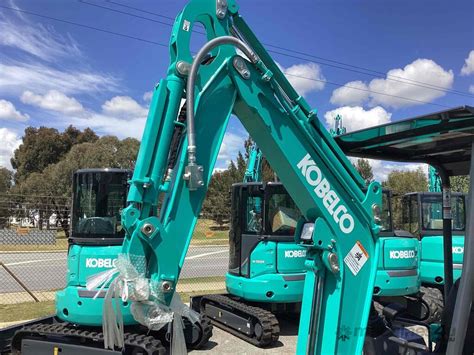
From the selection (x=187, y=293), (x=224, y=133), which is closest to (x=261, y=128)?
(x=224, y=133)

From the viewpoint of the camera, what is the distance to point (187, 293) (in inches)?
421

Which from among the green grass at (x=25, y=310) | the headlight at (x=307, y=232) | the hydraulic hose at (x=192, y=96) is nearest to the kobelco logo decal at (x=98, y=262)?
the green grass at (x=25, y=310)

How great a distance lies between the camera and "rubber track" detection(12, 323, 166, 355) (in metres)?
5.34

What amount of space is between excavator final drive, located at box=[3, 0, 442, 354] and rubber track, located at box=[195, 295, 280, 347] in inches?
139

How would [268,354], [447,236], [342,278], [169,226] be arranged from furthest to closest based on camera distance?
1. [268,354]
2. [447,236]
3. [342,278]
4. [169,226]

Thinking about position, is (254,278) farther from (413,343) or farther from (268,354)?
(413,343)

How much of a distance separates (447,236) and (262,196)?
3.51m

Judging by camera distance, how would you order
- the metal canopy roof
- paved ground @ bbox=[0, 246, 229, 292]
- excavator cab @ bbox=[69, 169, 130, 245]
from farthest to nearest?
paved ground @ bbox=[0, 246, 229, 292]
excavator cab @ bbox=[69, 169, 130, 245]
the metal canopy roof

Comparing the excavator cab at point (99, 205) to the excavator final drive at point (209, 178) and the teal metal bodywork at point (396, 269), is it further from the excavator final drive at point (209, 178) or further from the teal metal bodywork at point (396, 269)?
the teal metal bodywork at point (396, 269)

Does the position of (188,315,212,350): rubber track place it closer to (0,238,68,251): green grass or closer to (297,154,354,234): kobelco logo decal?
(297,154,354,234): kobelco logo decal

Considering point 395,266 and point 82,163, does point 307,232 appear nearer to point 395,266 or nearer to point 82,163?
point 395,266

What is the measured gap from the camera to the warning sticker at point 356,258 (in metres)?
3.10

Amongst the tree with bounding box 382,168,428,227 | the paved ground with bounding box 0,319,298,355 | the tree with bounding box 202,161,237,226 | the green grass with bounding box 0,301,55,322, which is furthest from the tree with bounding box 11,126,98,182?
the paved ground with bounding box 0,319,298,355

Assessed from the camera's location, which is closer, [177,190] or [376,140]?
[177,190]
